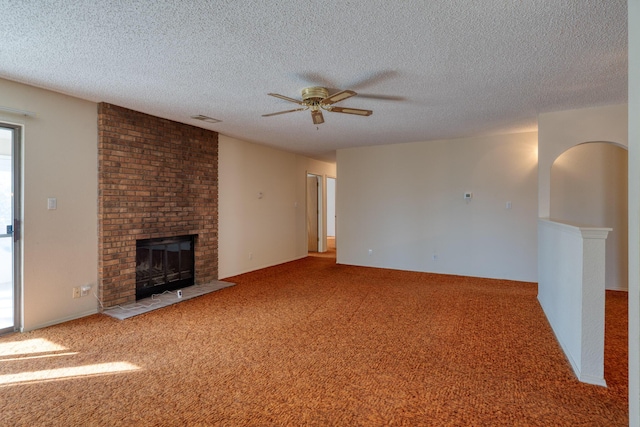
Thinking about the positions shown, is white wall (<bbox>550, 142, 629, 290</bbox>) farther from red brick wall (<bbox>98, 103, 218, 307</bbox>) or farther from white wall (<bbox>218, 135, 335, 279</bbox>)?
red brick wall (<bbox>98, 103, 218, 307</bbox>)

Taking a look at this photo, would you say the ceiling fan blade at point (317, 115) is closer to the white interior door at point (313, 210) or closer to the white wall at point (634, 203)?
the white wall at point (634, 203)

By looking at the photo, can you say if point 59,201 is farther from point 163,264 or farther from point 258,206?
point 258,206

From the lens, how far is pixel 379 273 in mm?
5711

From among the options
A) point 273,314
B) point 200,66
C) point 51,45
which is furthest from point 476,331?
point 51,45

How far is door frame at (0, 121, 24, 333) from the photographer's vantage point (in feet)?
10.0

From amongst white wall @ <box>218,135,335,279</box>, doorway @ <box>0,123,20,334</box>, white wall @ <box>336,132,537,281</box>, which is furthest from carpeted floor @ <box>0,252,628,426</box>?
white wall @ <box>218,135,335,279</box>

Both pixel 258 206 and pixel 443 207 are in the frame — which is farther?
pixel 258 206

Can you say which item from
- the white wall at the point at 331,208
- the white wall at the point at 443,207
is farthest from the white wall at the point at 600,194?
the white wall at the point at 331,208

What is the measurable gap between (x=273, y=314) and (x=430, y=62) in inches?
117

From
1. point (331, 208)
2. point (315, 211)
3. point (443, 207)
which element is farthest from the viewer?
point (331, 208)

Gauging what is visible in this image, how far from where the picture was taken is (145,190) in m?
4.05

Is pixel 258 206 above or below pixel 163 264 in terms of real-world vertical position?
above

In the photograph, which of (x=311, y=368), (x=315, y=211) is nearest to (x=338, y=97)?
(x=311, y=368)

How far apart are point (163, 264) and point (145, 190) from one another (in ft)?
3.62
